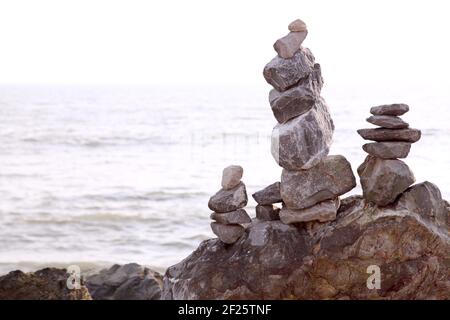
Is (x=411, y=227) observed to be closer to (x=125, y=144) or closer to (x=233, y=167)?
(x=233, y=167)

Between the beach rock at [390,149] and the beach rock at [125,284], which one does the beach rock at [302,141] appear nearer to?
the beach rock at [390,149]

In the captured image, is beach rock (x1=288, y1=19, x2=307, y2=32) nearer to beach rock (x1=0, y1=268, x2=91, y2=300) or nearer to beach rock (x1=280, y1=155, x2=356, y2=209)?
beach rock (x1=280, y1=155, x2=356, y2=209)

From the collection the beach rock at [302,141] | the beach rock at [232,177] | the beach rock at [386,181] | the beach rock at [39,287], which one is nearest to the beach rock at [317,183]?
the beach rock at [302,141]

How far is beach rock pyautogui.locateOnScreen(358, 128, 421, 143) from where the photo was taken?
33.4 ft

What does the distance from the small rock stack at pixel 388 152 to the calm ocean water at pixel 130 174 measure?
9.85 metres

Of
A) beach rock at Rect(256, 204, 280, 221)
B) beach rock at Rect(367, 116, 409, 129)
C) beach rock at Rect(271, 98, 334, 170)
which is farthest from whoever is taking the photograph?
beach rock at Rect(256, 204, 280, 221)

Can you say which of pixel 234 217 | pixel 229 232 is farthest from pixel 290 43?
pixel 229 232

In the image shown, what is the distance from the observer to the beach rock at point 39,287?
12.3m

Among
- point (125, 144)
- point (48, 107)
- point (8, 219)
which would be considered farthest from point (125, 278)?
point (48, 107)

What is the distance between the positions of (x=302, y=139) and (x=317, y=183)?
0.68 m

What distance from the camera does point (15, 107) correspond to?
83.4 meters

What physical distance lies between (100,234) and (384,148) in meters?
14.3

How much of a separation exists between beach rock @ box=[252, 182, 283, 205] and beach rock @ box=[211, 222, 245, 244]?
0.48m

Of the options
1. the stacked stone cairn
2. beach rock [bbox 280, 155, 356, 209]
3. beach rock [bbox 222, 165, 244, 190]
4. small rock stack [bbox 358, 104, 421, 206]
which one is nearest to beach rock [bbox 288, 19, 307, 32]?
the stacked stone cairn
